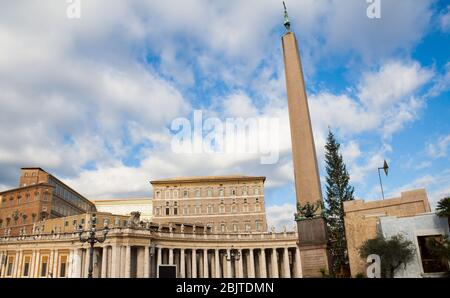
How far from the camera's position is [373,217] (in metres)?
25.1

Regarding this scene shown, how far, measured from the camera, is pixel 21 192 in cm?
6650

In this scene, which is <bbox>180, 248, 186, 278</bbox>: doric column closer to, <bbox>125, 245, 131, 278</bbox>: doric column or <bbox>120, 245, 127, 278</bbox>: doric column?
<bbox>125, 245, 131, 278</bbox>: doric column

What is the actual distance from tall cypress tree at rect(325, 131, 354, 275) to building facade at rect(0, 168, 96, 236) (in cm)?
4882

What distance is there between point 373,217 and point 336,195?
18.7m

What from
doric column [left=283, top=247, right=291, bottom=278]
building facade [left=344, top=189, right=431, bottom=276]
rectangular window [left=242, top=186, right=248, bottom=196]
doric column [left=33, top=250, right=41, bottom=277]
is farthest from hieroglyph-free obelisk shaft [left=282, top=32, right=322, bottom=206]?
rectangular window [left=242, top=186, right=248, bottom=196]

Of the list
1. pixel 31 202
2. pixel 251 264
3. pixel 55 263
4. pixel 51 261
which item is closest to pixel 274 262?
pixel 251 264

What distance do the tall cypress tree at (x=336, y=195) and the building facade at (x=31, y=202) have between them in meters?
48.8

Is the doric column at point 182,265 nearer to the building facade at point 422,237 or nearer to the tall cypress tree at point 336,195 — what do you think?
the tall cypress tree at point 336,195

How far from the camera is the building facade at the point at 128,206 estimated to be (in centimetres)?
8800

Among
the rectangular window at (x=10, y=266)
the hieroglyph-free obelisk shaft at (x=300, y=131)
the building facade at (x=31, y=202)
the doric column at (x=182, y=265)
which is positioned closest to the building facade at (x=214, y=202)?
the building facade at (x=31, y=202)

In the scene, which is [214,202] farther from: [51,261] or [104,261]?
[51,261]

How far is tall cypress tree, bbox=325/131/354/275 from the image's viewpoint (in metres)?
37.7
